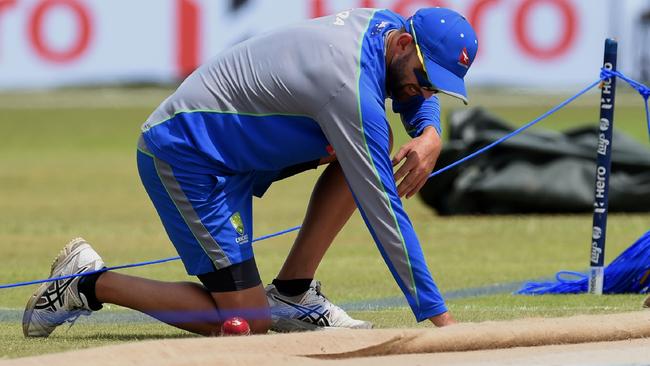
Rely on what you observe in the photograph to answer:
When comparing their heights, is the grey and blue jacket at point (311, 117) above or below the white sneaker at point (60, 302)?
above

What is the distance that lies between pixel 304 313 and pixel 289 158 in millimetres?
853

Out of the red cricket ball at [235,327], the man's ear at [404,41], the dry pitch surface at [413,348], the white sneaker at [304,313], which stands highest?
the man's ear at [404,41]

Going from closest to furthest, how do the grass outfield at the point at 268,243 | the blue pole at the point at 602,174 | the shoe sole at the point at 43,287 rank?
the shoe sole at the point at 43,287 < the grass outfield at the point at 268,243 < the blue pole at the point at 602,174

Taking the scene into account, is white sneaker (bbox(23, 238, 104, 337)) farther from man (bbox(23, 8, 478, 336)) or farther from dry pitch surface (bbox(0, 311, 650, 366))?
dry pitch surface (bbox(0, 311, 650, 366))

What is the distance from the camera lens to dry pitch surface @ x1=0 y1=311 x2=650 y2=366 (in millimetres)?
5379

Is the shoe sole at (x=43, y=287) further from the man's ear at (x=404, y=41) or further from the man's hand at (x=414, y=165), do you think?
the man's ear at (x=404, y=41)

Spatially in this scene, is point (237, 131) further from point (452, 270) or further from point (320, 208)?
point (452, 270)

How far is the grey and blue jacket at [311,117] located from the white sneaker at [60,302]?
69 centimetres

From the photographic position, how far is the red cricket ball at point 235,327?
6.30 metres

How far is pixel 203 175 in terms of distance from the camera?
625 centimetres

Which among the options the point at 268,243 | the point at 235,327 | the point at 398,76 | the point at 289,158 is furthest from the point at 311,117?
the point at 268,243

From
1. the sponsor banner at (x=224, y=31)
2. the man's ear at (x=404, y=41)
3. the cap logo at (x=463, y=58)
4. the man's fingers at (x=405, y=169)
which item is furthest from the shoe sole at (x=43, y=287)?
the sponsor banner at (x=224, y=31)

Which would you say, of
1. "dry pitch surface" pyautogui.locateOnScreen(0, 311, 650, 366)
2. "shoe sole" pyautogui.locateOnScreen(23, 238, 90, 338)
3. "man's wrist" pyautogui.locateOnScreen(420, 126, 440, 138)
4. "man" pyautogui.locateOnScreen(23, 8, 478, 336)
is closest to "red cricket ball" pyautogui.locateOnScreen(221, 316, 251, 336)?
"man" pyautogui.locateOnScreen(23, 8, 478, 336)

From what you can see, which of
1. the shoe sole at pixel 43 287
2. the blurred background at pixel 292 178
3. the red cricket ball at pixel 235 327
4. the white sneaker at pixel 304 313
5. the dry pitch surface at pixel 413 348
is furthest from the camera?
the blurred background at pixel 292 178
